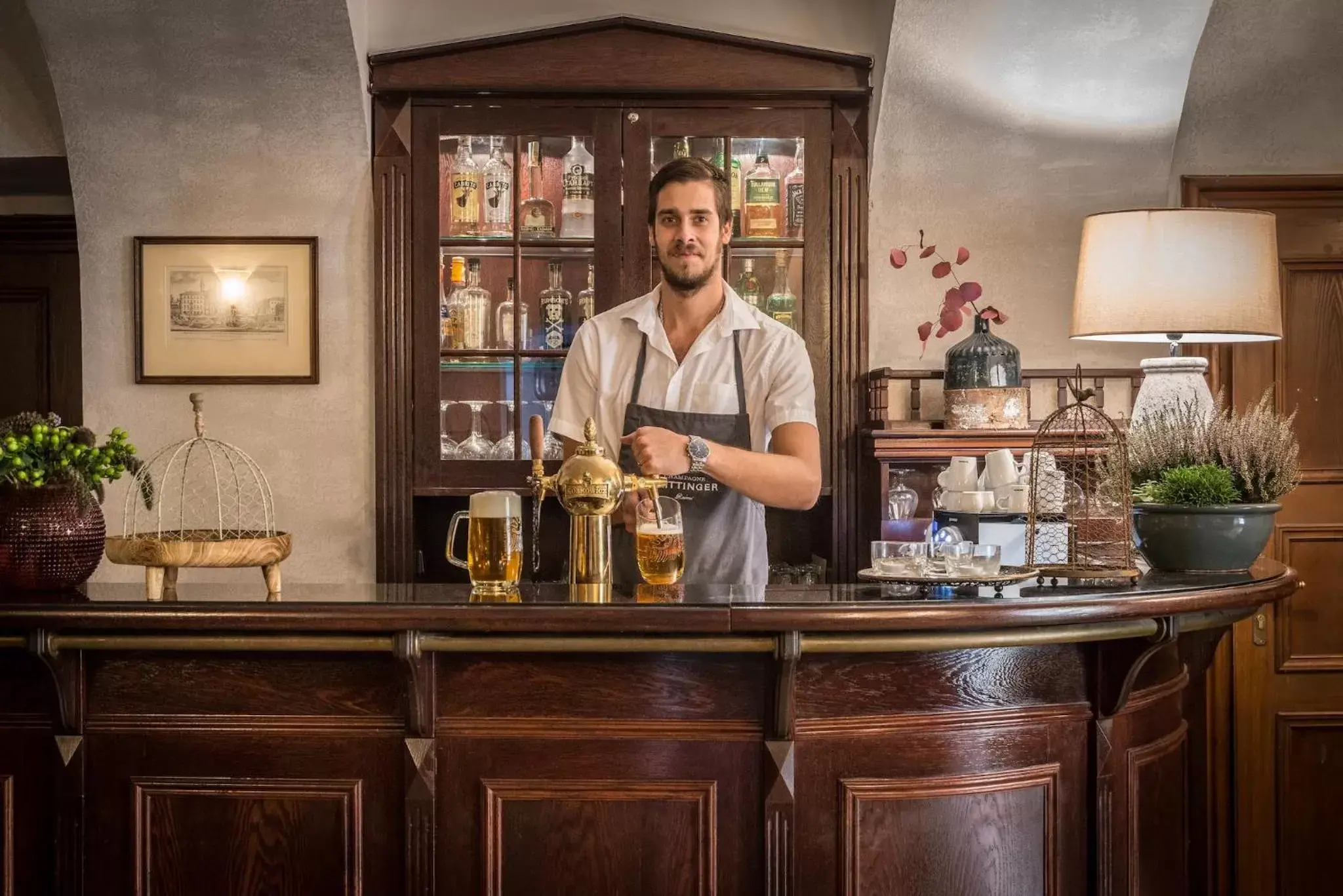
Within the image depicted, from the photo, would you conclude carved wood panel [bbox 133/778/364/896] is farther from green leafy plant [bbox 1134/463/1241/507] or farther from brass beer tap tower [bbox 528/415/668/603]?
green leafy plant [bbox 1134/463/1241/507]

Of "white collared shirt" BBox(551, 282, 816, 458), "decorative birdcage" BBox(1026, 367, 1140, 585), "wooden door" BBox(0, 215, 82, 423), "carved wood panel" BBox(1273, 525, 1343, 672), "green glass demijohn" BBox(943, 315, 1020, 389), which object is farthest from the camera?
"wooden door" BBox(0, 215, 82, 423)

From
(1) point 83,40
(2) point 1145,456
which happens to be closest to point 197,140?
(1) point 83,40

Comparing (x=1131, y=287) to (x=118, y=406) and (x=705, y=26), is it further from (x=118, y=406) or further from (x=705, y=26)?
(x=118, y=406)

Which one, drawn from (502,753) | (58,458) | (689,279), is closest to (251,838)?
(502,753)

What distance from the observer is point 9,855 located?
2.03 m

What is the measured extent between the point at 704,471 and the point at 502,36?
1.96 m

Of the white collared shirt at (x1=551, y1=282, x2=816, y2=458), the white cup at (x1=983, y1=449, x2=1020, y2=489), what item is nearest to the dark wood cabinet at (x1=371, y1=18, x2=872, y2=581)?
the white cup at (x1=983, y1=449, x2=1020, y2=489)

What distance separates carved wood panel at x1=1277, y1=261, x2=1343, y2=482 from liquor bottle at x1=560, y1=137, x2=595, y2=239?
7.30 ft

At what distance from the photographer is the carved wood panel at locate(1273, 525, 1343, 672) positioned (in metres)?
3.90

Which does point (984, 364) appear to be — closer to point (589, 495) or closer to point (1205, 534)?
point (1205, 534)

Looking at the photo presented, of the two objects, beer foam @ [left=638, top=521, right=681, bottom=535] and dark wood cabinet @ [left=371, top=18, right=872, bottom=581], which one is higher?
dark wood cabinet @ [left=371, top=18, right=872, bottom=581]

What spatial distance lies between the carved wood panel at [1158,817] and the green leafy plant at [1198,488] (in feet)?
1.46

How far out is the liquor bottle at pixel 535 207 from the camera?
12.5 feet

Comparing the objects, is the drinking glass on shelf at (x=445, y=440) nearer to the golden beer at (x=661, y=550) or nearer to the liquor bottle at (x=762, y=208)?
the liquor bottle at (x=762, y=208)
